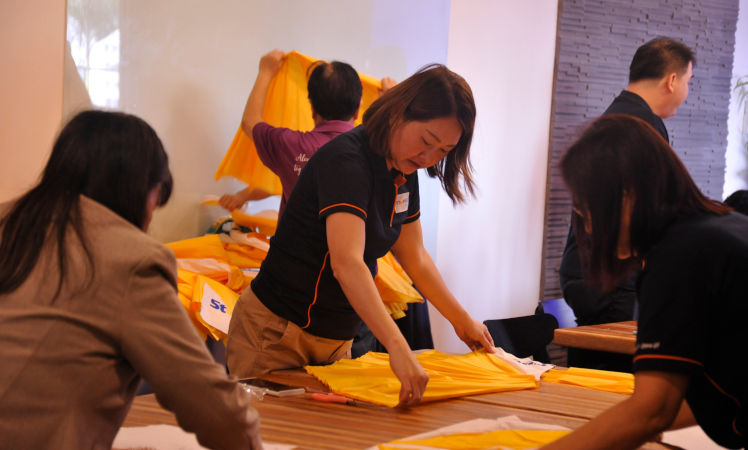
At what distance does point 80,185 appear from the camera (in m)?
1.05

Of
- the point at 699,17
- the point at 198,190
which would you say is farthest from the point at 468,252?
the point at 699,17

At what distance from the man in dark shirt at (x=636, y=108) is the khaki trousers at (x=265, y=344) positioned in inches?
49.6

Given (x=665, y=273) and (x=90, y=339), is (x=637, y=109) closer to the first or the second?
(x=665, y=273)

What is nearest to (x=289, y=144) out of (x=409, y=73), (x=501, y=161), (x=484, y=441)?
(x=409, y=73)

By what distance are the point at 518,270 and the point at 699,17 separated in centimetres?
239

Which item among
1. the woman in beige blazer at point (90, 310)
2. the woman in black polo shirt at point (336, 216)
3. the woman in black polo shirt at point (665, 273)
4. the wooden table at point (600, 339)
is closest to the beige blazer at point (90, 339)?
the woman in beige blazer at point (90, 310)

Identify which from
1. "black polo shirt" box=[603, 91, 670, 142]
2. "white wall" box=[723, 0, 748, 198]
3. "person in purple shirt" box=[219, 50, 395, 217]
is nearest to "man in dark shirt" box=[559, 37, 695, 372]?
"black polo shirt" box=[603, 91, 670, 142]

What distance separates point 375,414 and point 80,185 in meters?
0.83

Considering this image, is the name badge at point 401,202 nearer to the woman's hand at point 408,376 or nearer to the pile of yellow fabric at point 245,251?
the woman's hand at point 408,376

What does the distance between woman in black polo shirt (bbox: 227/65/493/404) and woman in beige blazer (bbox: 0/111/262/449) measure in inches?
27.7

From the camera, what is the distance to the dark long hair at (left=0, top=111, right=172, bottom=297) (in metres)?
1.01

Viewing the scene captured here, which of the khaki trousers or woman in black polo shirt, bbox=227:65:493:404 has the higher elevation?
woman in black polo shirt, bbox=227:65:493:404

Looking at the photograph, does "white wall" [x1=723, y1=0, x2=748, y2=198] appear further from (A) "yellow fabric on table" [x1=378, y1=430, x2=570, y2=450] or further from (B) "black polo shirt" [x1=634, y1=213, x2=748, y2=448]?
(B) "black polo shirt" [x1=634, y1=213, x2=748, y2=448]

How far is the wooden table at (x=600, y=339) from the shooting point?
2.21 metres
